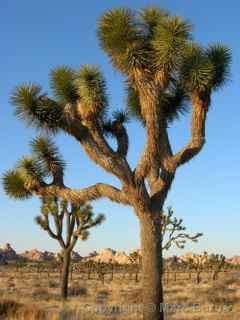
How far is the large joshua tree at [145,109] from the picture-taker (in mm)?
8961

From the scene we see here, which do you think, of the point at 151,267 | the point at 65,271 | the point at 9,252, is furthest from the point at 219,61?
the point at 9,252

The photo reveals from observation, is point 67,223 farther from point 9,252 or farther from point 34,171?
point 9,252

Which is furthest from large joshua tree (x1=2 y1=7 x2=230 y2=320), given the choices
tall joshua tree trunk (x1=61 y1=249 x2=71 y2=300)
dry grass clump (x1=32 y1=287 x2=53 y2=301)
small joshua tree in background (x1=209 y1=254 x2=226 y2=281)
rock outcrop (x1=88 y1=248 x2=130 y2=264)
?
rock outcrop (x1=88 y1=248 x2=130 y2=264)

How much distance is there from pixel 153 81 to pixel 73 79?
90.2 inches

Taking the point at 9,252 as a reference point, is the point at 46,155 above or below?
below

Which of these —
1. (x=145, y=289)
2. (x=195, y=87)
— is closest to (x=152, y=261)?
(x=145, y=289)

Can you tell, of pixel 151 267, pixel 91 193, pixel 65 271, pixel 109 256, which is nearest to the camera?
pixel 151 267

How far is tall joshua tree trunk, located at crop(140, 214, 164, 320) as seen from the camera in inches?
348

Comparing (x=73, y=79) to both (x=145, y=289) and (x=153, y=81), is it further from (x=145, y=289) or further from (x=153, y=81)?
(x=145, y=289)

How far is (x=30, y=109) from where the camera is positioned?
9695mm

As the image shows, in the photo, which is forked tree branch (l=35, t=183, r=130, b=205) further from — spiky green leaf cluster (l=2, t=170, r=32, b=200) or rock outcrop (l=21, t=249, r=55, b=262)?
rock outcrop (l=21, t=249, r=55, b=262)

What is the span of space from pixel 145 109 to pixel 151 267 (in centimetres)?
308

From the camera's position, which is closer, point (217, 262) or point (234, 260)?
point (217, 262)

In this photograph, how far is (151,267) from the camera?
8.86 meters
